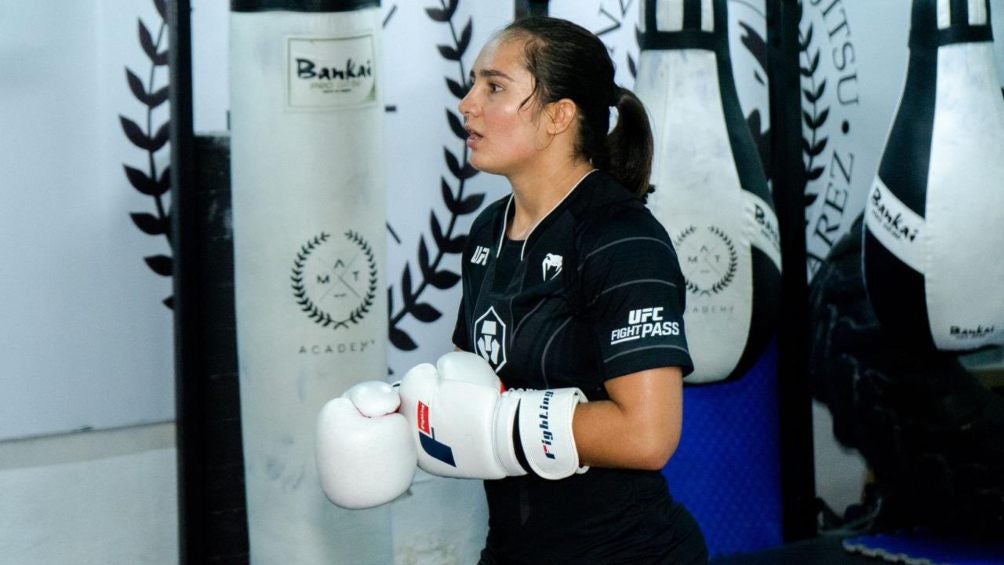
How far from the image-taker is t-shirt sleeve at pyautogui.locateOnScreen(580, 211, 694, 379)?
1.22 meters

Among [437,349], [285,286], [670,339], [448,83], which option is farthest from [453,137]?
[670,339]

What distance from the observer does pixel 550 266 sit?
134 cm

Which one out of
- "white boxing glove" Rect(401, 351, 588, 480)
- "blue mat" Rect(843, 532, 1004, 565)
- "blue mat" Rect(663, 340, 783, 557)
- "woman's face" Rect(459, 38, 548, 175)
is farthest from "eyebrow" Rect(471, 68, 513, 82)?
"blue mat" Rect(843, 532, 1004, 565)

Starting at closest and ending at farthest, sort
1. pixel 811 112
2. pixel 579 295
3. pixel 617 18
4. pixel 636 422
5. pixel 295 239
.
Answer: pixel 636 422 < pixel 579 295 < pixel 295 239 < pixel 617 18 < pixel 811 112

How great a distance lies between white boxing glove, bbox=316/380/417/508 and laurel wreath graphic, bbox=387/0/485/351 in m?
1.08

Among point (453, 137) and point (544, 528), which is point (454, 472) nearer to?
point (544, 528)

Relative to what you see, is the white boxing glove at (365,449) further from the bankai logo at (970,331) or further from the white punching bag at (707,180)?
the bankai logo at (970,331)

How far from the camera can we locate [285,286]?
2068 mm

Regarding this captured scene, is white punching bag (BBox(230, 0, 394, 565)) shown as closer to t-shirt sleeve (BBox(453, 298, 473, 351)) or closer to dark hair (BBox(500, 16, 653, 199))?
t-shirt sleeve (BBox(453, 298, 473, 351))

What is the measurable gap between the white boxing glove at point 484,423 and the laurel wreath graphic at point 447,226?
1112mm

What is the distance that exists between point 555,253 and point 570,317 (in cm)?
8

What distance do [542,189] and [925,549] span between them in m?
1.97

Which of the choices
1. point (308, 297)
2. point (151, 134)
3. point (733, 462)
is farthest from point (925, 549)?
point (151, 134)

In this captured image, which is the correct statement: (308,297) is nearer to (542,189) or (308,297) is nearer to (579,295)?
(542,189)
